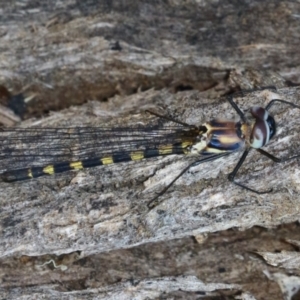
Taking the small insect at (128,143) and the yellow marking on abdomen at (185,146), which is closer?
the small insect at (128,143)

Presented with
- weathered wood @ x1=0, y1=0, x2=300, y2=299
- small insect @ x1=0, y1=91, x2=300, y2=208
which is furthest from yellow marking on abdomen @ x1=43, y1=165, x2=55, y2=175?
weathered wood @ x1=0, y1=0, x2=300, y2=299

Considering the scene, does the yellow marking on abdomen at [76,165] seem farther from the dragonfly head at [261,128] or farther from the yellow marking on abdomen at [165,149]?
the dragonfly head at [261,128]

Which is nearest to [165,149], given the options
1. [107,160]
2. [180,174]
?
[180,174]

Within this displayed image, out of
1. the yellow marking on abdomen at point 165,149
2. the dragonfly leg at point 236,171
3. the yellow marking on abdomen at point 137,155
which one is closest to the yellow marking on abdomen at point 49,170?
the yellow marking on abdomen at point 137,155

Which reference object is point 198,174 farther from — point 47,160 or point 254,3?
point 254,3

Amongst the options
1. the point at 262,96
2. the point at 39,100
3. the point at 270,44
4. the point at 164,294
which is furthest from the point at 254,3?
the point at 164,294

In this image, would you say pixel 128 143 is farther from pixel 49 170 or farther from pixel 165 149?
pixel 49 170
